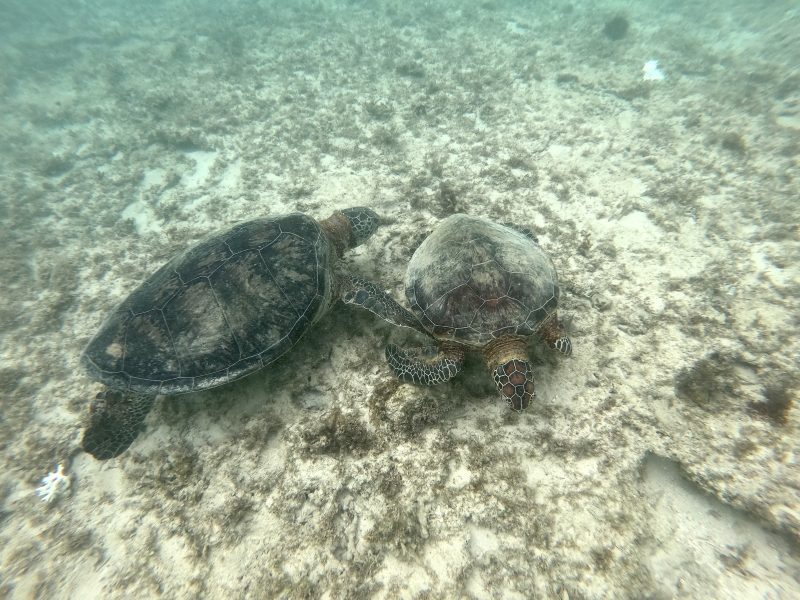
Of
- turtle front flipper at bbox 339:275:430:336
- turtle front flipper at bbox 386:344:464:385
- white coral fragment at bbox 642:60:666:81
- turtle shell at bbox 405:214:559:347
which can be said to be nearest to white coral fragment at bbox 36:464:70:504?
turtle front flipper at bbox 339:275:430:336

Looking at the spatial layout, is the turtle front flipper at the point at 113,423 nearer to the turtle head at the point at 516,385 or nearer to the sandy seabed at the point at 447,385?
the sandy seabed at the point at 447,385

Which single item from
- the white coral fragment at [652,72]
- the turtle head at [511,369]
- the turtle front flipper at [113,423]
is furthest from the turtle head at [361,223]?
the white coral fragment at [652,72]

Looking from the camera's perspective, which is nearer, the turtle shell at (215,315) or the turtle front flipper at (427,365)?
the turtle shell at (215,315)

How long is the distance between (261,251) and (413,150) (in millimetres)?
4075

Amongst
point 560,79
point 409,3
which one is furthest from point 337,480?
point 409,3

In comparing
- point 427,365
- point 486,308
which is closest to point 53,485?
point 427,365

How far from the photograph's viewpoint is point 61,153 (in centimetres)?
746

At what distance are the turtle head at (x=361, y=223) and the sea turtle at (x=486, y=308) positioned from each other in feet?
4.22

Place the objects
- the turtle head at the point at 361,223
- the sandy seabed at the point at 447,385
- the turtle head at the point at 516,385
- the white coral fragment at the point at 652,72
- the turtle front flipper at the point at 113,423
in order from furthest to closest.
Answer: the white coral fragment at the point at 652,72 < the turtle head at the point at 361,223 < the turtle front flipper at the point at 113,423 < the turtle head at the point at 516,385 < the sandy seabed at the point at 447,385

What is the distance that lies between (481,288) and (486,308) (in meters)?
0.20

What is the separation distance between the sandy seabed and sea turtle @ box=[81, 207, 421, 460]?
1.32 feet

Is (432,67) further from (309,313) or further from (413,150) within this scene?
(309,313)

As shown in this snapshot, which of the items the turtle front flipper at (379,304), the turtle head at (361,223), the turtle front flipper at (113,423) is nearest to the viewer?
the turtle front flipper at (113,423)

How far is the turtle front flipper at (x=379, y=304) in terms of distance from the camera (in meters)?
3.37
